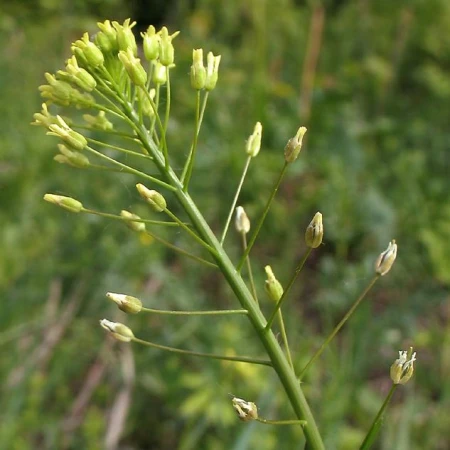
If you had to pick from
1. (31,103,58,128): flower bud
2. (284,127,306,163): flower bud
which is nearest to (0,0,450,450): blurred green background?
(31,103,58,128): flower bud

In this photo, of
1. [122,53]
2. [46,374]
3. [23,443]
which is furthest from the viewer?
[46,374]

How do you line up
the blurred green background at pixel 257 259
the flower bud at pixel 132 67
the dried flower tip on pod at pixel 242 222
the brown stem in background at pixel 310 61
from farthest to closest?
the brown stem in background at pixel 310 61 < the blurred green background at pixel 257 259 < the dried flower tip on pod at pixel 242 222 < the flower bud at pixel 132 67

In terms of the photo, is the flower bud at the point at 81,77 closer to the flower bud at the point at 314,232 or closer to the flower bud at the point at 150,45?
the flower bud at the point at 150,45

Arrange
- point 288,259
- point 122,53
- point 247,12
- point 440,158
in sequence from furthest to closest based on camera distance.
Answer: point 247,12 < point 440,158 < point 288,259 < point 122,53

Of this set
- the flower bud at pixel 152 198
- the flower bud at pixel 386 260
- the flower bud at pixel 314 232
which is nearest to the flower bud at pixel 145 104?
the flower bud at pixel 152 198

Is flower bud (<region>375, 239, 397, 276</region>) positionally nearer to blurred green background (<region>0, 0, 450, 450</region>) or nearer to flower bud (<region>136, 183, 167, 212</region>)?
flower bud (<region>136, 183, 167, 212</region>)

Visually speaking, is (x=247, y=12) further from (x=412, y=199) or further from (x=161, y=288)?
(x=161, y=288)

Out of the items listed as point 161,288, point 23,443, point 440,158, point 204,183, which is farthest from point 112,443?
point 440,158
